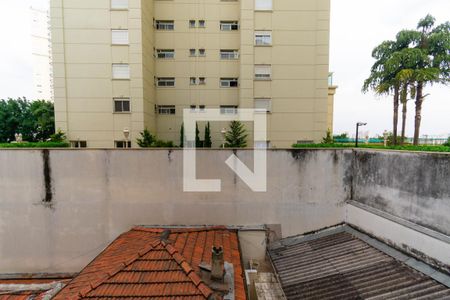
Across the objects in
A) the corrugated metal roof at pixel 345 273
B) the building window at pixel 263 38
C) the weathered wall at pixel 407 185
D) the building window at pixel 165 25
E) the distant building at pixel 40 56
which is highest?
the distant building at pixel 40 56

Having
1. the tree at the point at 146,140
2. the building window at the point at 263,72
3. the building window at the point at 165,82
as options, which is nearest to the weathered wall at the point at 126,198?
the tree at the point at 146,140

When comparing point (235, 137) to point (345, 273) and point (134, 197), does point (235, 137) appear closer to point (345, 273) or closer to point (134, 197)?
point (134, 197)

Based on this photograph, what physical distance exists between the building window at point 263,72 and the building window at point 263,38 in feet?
5.18

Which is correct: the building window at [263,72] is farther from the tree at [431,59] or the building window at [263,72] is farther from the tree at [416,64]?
the tree at [431,59]

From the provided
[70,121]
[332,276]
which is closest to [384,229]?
[332,276]

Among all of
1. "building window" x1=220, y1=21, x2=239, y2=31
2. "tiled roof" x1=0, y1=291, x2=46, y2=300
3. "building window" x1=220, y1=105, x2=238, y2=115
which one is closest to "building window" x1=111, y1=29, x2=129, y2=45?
"building window" x1=220, y1=21, x2=239, y2=31

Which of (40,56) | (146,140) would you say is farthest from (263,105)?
(40,56)

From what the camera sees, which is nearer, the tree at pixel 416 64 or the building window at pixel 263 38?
the tree at pixel 416 64

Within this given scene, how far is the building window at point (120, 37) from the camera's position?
1439 centimetres

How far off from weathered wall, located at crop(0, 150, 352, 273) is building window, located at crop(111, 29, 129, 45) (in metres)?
10.1

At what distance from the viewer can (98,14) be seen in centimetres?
1423

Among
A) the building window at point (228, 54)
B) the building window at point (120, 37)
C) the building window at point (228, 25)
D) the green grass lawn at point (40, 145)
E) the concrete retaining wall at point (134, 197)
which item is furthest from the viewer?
the building window at point (228, 54)

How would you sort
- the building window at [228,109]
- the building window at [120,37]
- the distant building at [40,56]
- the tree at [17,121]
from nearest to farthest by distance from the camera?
the building window at [120,37], the building window at [228,109], the tree at [17,121], the distant building at [40,56]

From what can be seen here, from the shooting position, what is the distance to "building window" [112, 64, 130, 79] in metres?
14.7
